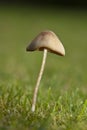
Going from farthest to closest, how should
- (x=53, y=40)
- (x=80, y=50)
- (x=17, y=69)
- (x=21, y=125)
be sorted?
(x=80, y=50)
(x=17, y=69)
(x=53, y=40)
(x=21, y=125)

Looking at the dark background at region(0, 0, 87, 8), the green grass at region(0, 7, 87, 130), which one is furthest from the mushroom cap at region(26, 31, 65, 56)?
the dark background at region(0, 0, 87, 8)

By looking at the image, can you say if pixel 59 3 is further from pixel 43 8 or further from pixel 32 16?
pixel 32 16

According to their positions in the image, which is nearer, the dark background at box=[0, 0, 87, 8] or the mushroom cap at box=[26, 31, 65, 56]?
the mushroom cap at box=[26, 31, 65, 56]

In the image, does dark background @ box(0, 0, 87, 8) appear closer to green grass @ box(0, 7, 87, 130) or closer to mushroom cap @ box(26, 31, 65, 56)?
green grass @ box(0, 7, 87, 130)

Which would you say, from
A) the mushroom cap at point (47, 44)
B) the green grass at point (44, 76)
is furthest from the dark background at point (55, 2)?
the mushroom cap at point (47, 44)

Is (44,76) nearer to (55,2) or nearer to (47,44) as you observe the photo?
(47,44)

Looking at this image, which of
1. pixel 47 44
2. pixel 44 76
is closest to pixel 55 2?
pixel 44 76

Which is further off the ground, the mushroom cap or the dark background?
the dark background

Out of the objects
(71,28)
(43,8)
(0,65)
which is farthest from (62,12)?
(0,65)
